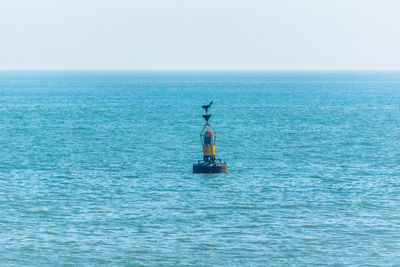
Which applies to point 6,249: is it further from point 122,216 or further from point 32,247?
point 122,216

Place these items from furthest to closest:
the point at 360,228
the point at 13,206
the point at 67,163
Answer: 1. the point at 67,163
2. the point at 13,206
3. the point at 360,228

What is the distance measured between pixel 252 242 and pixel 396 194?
1518cm

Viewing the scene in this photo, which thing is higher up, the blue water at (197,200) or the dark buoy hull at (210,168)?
the dark buoy hull at (210,168)

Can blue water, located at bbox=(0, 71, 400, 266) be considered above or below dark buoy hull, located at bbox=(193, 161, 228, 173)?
below

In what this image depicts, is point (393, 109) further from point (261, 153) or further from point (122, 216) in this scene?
point (122, 216)

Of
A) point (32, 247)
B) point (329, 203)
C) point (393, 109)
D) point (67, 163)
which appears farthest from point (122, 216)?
point (393, 109)

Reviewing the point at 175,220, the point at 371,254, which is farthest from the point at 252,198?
the point at 371,254

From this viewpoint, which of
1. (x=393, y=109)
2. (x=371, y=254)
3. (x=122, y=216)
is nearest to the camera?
(x=371, y=254)

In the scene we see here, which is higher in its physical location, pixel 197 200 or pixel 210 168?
pixel 210 168

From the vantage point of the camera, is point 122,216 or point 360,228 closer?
point 360,228

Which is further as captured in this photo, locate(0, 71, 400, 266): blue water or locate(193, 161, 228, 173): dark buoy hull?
locate(193, 161, 228, 173): dark buoy hull

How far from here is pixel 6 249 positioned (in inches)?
1226

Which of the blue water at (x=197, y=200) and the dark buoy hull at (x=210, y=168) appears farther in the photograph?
the dark buoy hull at (x=210, y=168)

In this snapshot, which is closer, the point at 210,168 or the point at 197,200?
the point at 197,200
